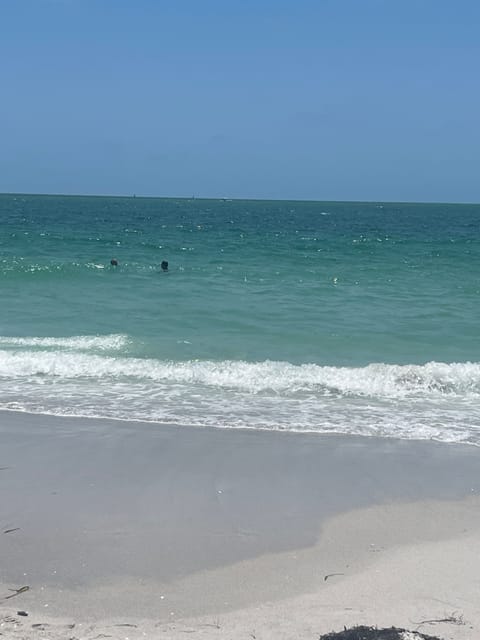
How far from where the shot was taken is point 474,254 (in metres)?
38.6

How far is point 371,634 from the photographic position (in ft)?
16.3

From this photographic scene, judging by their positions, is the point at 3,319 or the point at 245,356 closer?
the point at 245,356

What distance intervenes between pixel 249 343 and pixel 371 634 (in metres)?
11.4

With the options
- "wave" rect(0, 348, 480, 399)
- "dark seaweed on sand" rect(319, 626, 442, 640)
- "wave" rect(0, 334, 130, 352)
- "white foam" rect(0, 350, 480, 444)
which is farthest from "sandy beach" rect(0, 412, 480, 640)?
"wave" rect(0, 334, 130, 352)

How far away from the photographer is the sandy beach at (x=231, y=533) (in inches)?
209

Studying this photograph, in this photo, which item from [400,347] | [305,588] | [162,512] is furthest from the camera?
[400,347]

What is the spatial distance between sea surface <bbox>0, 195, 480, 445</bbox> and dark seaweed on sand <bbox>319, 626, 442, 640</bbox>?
4.95 m

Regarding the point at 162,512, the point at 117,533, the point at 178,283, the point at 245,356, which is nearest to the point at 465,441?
the point at 162,512

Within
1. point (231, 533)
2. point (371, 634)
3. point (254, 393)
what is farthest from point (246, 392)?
point (371, 634)

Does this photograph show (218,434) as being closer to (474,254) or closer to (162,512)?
(162,512)

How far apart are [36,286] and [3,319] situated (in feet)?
18.5

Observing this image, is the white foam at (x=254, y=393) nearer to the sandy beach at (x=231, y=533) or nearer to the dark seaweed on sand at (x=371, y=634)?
the sandy beach at (x=231, y=533)

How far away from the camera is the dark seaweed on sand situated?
493 centimetres

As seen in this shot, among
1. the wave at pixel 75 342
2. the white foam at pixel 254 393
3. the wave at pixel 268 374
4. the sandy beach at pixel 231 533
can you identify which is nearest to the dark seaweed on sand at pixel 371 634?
the sandy beach at pixel 231 533
